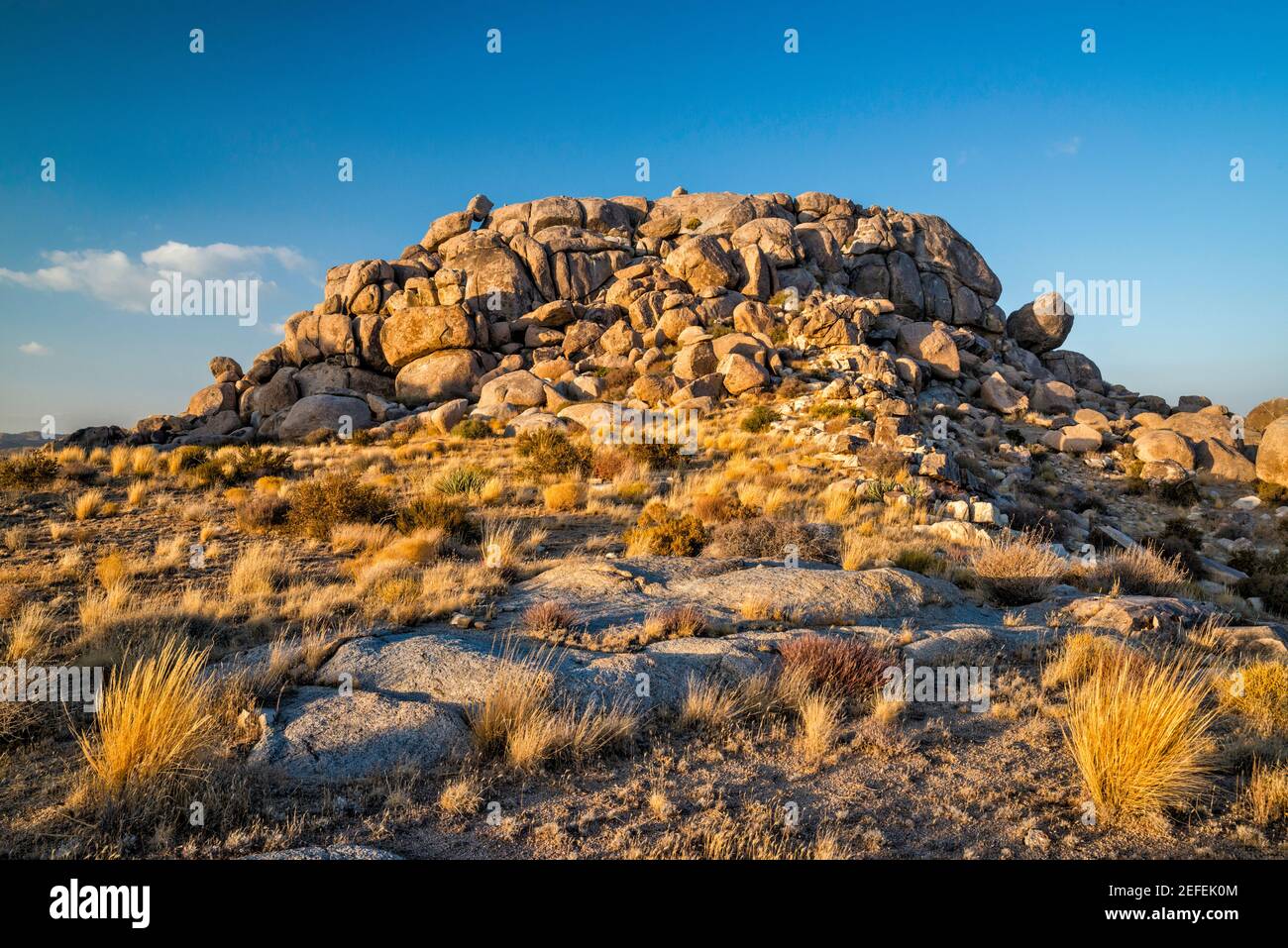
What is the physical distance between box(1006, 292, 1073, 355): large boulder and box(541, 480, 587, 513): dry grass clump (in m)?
42.8

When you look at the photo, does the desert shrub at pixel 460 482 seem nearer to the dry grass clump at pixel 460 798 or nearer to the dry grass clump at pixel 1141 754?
the dry grass clump at pixel 460 798

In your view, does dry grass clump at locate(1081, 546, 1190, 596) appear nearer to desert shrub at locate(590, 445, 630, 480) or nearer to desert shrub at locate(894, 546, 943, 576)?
desert shrub at locate(894, 546, 943, 576)

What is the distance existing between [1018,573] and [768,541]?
390cm

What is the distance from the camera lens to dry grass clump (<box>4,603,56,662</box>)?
6.46 m

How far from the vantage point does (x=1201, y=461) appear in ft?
86.4

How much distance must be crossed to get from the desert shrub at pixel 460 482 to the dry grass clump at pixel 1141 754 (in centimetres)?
1338

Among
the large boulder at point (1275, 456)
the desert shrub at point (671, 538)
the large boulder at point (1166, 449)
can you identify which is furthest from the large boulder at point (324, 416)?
the large boulder at point (1275, 456)

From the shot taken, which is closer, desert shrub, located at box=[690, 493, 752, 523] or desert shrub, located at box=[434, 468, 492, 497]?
desert shrub, located at box=[690, 493, 752, 523]

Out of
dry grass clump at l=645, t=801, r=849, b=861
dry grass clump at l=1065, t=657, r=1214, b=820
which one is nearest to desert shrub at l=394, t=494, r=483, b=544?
dry grass clump at l=645, t=801, r=849, b=861

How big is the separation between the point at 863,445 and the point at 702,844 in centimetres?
1819

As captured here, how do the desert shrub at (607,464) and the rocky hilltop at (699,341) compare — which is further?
the rocky hilltop at (699,341)

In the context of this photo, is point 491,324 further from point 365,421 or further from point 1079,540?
point 1079,540

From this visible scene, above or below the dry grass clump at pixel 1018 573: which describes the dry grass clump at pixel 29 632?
above

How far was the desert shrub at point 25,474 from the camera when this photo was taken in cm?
1541
